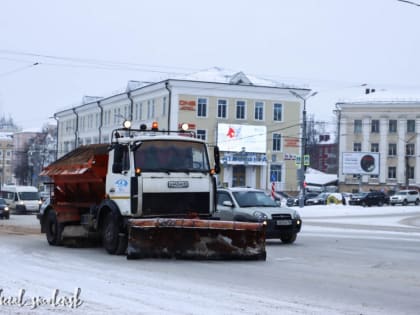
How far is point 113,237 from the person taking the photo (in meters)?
18.0

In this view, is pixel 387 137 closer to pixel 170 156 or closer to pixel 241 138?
pixel 241 138

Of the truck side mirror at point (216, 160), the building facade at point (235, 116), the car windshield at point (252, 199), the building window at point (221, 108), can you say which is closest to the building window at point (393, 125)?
the building facade at point (235, 116)

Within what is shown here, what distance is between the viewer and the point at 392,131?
99812mm

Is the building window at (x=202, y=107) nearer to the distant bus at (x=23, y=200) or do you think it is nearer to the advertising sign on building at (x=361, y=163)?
the advertising sign on building at (x=361, y=163)

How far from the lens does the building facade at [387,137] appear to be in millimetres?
98312

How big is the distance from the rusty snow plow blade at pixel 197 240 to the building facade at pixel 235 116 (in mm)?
56269

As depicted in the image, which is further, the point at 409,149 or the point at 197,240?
the point at 409,149

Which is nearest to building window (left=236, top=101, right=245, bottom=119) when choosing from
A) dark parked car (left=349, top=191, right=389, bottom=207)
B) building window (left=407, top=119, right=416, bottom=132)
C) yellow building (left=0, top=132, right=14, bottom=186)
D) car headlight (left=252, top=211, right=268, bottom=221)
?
dark parked car (left=349, top=191, right=389, bottom=207)

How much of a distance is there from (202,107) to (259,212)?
5421cm

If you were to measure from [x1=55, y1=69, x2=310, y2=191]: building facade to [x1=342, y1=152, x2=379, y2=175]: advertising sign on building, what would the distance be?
5330 millimetres

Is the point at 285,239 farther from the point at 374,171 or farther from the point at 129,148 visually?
the point at 374,171

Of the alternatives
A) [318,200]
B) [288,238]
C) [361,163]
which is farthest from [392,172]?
[288,238]

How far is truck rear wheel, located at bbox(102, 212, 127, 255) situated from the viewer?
58.4ft

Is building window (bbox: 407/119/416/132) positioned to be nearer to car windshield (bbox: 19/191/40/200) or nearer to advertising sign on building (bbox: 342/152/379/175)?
advertising sign on building (bbox: 342/152/379/175)
